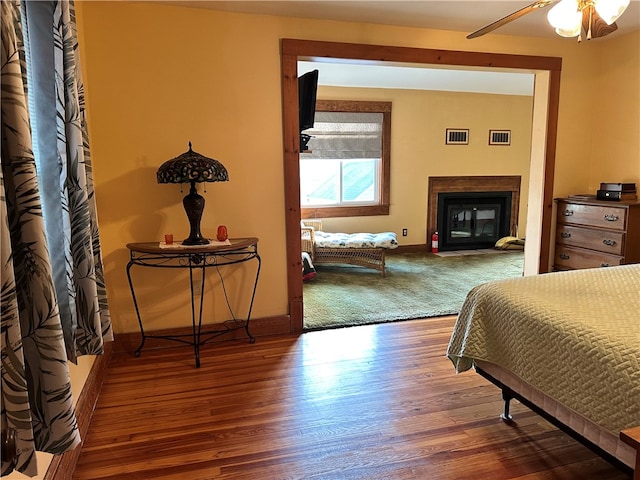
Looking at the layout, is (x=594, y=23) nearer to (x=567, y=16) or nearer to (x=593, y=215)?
(x=567, y=16)

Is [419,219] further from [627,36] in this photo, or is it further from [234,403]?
[234,403]

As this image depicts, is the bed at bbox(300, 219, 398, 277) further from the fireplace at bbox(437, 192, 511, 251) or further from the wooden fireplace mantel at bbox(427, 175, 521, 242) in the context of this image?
the fireplace at bbox(437, 192, 511, 251)

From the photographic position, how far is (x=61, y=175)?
1.67m

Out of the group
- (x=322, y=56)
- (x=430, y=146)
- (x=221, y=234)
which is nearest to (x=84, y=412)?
(x=221, y=234)

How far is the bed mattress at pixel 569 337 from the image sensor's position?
146 cm

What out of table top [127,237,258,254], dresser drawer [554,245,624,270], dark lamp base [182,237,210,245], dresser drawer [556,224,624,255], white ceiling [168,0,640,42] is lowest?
dresser drawer [554,245,624,270]

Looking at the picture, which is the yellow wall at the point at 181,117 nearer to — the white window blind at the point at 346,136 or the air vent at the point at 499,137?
the white window blind at the point at 346,136

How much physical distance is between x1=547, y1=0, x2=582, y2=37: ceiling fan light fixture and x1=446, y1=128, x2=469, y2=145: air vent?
450cm

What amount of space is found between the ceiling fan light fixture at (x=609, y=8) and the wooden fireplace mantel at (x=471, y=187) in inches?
184

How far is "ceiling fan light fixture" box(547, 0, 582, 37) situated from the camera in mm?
2043

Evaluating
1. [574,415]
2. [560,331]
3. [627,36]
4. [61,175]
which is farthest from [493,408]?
[627,36]

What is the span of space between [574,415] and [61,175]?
6.78 ft

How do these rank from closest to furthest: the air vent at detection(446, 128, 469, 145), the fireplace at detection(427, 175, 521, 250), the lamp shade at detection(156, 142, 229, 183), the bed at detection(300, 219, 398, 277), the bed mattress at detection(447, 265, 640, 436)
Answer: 1. the bed mattress at detection(447, 265, 640, 436)
2. the lamp shade at detection(156, 142, 229, 183)
3. the bed at detection(300, 219, 398, 277)
4. the air vent at detection(446, 128, 469, 145)
5. the fireplace at detection(427, 175, 521, 250)

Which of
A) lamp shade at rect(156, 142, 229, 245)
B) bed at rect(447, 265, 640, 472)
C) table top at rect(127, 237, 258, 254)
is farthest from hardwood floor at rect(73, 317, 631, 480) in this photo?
lamp shade at rect(156, 142, 229, 245)
